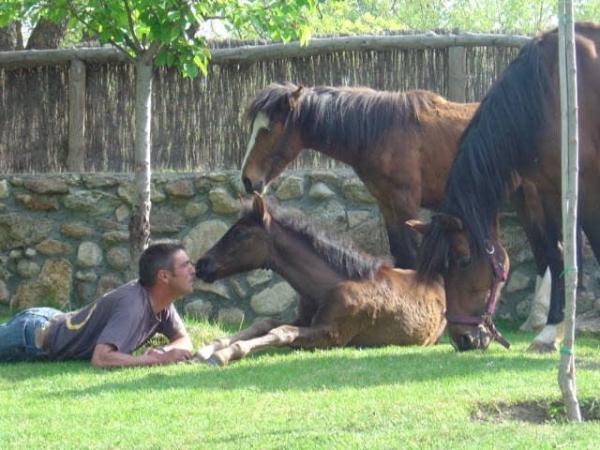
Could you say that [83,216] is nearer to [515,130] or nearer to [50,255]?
[50,255]

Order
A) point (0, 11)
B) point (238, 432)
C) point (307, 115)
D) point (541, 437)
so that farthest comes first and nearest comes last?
point (307, 115) → point (0, 11) → point (238, 432) → point (541, 437)

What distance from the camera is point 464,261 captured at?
7.18m

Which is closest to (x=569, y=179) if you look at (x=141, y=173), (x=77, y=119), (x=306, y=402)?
(x=306, y=402)

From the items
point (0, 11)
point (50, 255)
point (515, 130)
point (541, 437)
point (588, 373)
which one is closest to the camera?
point (541, 437)

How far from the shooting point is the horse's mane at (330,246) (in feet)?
27.2

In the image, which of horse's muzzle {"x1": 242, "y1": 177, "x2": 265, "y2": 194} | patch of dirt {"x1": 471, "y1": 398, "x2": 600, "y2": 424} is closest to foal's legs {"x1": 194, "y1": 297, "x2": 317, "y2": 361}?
horse's muzzle {"x1": 242, "y1": 177, "x2": 265, "y2": 194}

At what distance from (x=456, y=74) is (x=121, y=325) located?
5.51 meters

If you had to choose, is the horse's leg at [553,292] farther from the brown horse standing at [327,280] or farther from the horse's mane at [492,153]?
the brown horse standing at [327,280]

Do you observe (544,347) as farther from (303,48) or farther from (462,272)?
(303,48)

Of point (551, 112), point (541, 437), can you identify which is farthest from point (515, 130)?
point (541, 437)

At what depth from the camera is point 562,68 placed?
518 cm

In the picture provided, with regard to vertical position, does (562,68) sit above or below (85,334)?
above

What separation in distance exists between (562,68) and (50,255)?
7.39 meters

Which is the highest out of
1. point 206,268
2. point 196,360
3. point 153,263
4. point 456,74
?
point 456,74
